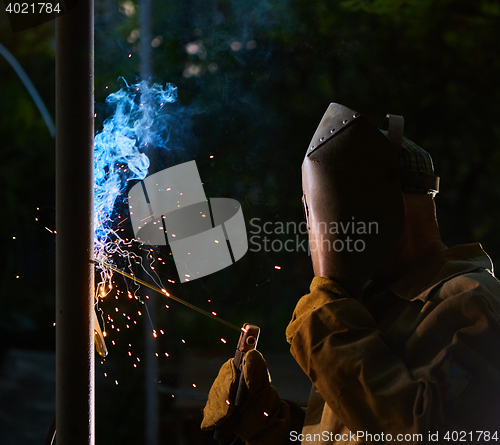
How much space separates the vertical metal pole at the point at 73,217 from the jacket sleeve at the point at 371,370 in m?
0.81

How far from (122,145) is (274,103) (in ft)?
2.98

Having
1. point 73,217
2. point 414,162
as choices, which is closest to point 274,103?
point 414,162

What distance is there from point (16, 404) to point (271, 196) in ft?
9.39

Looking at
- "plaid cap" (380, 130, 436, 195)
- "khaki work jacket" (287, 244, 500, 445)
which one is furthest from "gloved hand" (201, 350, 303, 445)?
"plaid cap" (380, 130, 436, 195)

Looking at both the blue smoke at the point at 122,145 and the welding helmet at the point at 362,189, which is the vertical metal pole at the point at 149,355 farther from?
the welding helmet at the point at 362,189

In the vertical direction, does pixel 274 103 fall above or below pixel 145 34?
below

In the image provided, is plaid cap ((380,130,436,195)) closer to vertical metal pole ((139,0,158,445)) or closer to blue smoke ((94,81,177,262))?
blue smoke ((94,81,177,262))

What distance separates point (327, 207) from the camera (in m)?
1.41

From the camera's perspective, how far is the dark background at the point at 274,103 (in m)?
2.19

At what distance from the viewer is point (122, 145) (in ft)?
6.61

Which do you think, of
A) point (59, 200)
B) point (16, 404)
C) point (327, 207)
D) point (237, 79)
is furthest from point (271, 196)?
point (16, 404)

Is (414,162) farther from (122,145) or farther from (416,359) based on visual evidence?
(122,145)

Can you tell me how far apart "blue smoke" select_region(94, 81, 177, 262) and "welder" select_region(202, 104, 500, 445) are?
88 cm

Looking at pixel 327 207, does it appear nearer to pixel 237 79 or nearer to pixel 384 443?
pixel 384 443
